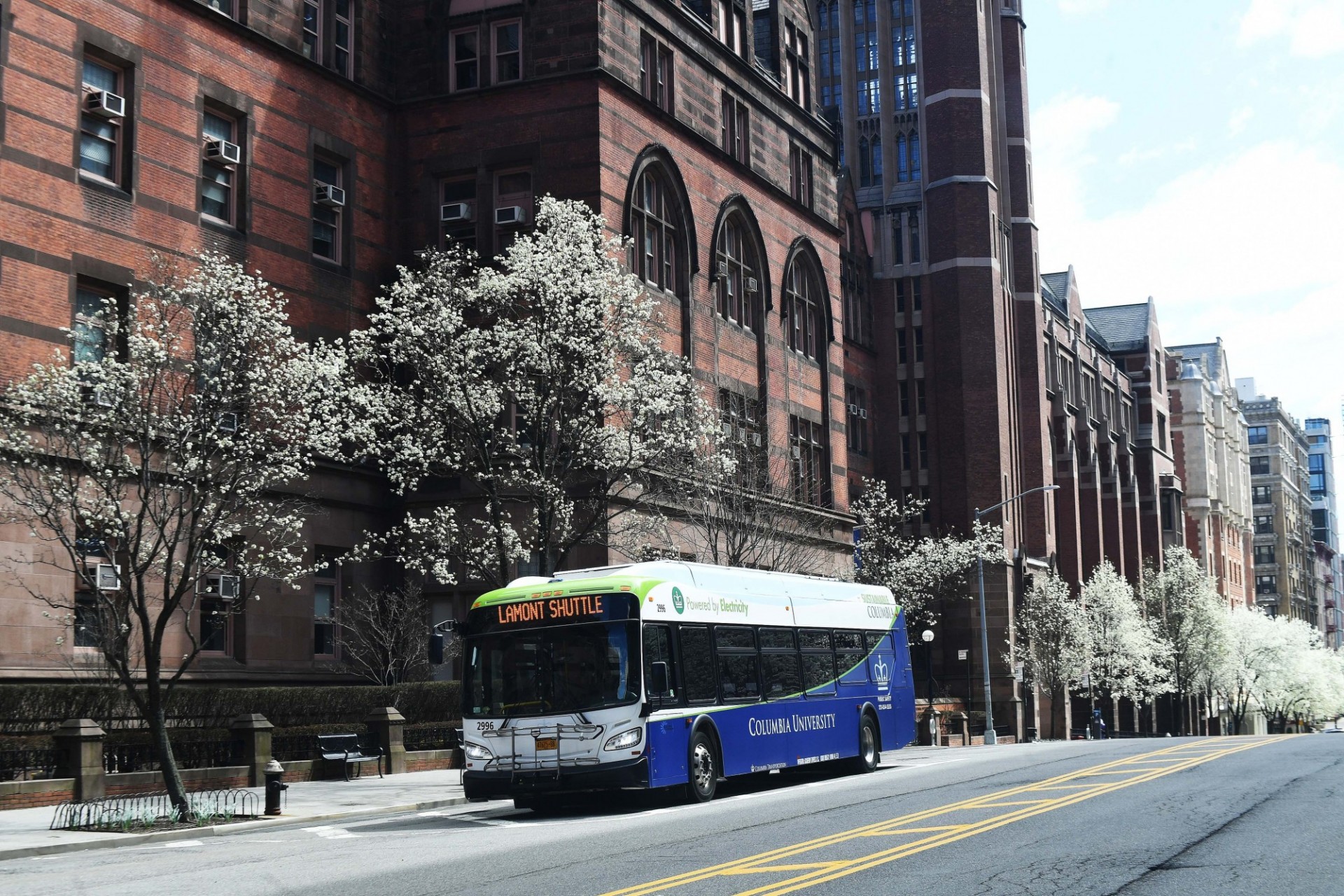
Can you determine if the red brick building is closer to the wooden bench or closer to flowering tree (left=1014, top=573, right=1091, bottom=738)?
the wooden bench

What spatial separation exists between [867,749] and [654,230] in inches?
720

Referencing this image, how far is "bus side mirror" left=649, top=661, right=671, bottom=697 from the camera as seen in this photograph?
19.7m

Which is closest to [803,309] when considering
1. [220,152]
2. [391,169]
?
[391,169]

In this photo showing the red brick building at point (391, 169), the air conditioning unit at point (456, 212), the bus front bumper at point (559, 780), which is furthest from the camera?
the air conditioning unit at point (456, 212)

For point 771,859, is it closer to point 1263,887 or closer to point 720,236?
point 1263,887

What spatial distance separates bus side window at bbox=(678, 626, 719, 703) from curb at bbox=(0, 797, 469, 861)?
448 cm

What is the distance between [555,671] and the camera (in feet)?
66.5

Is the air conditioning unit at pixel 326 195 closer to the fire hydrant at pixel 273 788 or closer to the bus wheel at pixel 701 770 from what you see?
the fire hydrant at pixel 273 788

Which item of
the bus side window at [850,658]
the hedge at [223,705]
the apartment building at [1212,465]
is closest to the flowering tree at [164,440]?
the hedge at [223,705]

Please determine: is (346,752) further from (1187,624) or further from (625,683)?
(1187,624)

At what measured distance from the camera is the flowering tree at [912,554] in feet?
184

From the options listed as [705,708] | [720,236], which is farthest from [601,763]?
[720,236]

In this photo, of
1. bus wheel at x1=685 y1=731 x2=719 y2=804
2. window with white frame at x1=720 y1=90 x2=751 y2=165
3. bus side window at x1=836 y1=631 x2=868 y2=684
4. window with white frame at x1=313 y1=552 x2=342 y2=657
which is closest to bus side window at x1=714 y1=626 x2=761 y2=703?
bus wheel at x1=685 y1=731 x2=719 y2=804

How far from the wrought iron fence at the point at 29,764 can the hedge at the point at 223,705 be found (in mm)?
991
